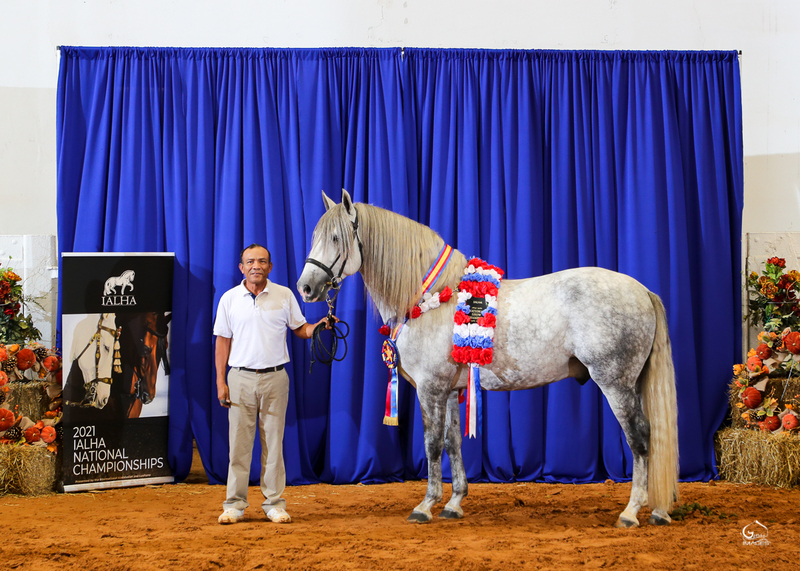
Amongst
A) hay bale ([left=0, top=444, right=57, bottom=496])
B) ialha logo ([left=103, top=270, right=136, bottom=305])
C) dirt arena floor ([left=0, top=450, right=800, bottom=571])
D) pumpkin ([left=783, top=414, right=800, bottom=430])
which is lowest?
dirt arena floor ([left=0, top=450, right=800, bottom=571])

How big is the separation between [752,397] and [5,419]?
518 centimetres

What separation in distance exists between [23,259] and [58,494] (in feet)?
6.14

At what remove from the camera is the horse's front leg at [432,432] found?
10.9 feet

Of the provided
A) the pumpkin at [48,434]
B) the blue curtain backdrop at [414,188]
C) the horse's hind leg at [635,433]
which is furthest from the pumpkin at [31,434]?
the horse's hind leg at [635,433]

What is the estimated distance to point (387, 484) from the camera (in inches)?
176

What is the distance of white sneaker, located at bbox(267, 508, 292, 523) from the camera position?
11.1 ft

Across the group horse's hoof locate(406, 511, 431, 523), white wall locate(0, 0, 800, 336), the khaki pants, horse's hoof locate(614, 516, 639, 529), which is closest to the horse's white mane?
the khaki pants

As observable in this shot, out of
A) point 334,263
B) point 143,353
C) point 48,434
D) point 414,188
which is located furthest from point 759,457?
point 48,434

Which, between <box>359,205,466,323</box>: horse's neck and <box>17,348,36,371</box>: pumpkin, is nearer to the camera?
<box>359,205,466,323</box>: horse's neck

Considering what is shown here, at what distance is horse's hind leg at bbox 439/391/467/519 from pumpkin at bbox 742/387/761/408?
2.25m

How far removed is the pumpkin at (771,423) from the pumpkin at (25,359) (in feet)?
17.2

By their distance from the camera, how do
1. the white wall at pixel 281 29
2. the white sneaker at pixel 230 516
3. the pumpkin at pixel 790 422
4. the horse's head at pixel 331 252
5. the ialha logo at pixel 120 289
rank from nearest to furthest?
the horse's head at pixel 331 252 < the white sneaker at pixel 230 516 < the pumpkin at pixel 790 422 < the ialha logo at pixel 120 289 < the white wall at pixel 281 29

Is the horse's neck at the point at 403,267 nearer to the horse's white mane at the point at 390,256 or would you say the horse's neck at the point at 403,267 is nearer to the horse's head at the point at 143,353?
the horse's white mane at the point at 390,256

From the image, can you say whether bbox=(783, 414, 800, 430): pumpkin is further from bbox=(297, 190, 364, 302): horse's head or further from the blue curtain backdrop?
bbox=(297, 190, 364, 302): horse's head
